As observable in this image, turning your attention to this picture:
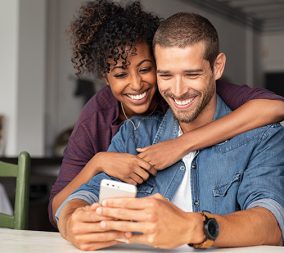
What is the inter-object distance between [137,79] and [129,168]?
347 millimetres

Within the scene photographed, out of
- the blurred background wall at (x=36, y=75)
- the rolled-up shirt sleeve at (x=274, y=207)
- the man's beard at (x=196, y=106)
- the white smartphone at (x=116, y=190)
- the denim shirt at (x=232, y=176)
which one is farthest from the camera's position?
the blurred background wall at (x=36, y=75)

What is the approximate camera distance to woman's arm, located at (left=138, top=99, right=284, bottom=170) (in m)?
1.93

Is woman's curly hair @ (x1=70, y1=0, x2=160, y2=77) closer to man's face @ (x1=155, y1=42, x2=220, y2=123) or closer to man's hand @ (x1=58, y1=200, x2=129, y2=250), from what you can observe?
man's face @ (x1=155, y1=42, x2=220, y2=123)

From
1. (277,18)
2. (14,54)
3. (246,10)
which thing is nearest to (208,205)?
(14,54)

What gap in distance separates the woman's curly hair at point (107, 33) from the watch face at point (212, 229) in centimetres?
81

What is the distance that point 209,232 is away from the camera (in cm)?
147

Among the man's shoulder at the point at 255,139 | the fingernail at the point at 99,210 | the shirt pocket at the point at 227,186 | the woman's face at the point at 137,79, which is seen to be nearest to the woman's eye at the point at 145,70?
the woman's face at the point at 137,79

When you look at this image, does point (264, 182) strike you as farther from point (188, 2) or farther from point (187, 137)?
point (188, 2)

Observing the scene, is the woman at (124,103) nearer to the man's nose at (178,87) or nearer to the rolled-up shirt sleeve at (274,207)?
the man's nose at (178,87)

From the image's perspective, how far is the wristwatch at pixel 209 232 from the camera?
147 centimetres

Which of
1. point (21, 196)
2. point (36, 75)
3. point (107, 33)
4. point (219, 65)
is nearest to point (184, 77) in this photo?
point (219, 65)

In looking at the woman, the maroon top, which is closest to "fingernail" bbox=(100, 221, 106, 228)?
the woman

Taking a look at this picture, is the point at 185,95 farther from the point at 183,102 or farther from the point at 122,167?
the point at 122,167

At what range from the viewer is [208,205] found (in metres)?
1.86
